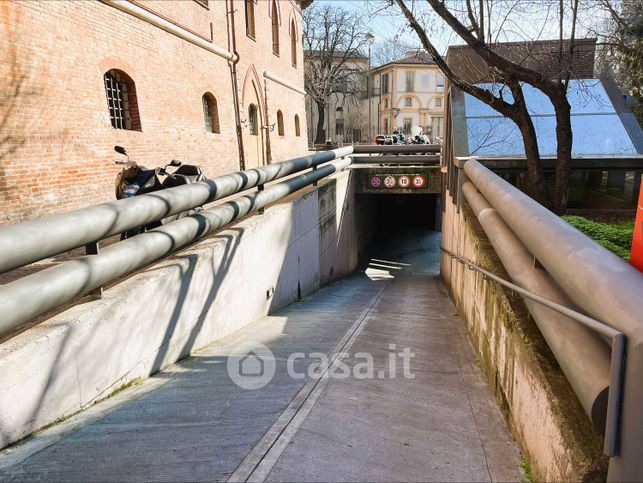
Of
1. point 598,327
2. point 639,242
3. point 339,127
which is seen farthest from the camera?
point 339,127

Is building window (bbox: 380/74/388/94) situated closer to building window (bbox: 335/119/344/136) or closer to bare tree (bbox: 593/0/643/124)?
building window (bbox: 335/119/344/136)

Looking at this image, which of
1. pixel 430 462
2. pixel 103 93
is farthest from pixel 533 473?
pixel 103 93

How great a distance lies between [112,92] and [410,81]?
54406mm

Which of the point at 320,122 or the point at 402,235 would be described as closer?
the point at 402,235

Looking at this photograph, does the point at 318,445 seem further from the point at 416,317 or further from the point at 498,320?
the point at 416,317

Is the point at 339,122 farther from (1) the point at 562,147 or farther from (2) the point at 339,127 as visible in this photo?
(1) the point at 562,147

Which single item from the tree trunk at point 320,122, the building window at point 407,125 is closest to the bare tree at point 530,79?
the tree trunk at point 320,122

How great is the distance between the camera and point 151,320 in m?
3.55

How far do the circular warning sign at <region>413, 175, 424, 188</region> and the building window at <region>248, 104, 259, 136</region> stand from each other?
240 inches

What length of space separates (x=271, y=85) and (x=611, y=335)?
1814 cm

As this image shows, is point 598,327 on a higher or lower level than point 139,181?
lower

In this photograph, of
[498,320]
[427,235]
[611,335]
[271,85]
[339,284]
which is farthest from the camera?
[427,235]

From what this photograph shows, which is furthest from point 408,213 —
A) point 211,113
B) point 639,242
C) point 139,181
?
point 639,242

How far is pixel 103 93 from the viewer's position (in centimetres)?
826
